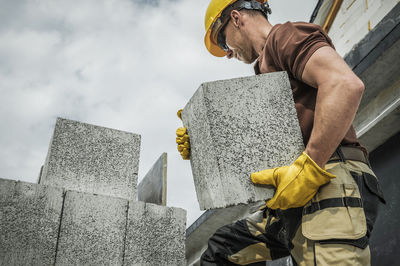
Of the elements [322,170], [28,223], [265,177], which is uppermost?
[322,170]

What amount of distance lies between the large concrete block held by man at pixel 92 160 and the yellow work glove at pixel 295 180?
1575 millimetres

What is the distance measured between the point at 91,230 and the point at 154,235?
1.66ft

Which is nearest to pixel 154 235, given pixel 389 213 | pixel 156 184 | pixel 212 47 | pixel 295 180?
pixel 156 184

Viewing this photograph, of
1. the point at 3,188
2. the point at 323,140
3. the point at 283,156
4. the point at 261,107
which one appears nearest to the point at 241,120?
the point at 261,107

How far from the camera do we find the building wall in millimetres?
5227

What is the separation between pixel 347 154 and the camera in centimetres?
202

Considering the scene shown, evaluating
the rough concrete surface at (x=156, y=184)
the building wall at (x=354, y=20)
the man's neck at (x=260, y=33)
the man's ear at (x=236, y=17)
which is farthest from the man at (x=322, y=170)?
the building wall at (x=354, y=20)

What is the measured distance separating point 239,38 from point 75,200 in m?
1.78

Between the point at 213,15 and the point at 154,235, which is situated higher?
the point at 213,15

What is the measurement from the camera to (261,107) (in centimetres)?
214

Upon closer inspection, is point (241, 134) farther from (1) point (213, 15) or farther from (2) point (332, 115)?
(1) point (213, 15)

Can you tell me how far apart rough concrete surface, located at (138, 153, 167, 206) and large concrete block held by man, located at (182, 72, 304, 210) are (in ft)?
3.63

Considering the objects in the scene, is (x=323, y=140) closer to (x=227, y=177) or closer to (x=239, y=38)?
(x=227, y=177)

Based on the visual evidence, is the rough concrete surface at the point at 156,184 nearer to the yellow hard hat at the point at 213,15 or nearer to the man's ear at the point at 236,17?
the yellow hard hat at the point at 213,15
